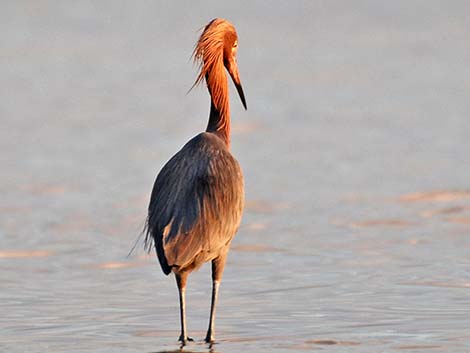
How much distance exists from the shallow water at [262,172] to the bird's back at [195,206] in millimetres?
624

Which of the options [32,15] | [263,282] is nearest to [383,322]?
[263,282]

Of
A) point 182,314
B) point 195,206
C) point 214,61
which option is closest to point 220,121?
point 214,61

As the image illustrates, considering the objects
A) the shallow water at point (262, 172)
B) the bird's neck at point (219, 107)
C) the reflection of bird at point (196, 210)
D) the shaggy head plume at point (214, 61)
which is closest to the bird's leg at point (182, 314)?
the reflection of bird at point (196, 210)

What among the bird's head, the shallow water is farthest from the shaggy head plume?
the shallow water

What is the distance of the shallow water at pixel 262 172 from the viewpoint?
369 inches

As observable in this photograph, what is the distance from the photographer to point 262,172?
15891 mm

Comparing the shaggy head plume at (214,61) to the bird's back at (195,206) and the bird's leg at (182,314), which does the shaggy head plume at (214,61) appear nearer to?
the bird's back at (195,206)

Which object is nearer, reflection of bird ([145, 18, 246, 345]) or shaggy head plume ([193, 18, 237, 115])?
reflection of bird ([145, 18, 246, 345])

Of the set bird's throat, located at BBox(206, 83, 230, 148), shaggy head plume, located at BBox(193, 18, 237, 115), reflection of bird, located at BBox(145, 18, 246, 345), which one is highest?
shaggy head plume, located at BBox(193, 18, 237, 115)

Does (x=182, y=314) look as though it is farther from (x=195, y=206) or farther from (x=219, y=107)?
(x=219, y=107)

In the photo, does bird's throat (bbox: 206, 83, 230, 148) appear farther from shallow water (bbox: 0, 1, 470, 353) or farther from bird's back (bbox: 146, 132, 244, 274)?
shallow water (bbox: 0, 1, 470, 353)

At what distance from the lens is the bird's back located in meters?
8.70

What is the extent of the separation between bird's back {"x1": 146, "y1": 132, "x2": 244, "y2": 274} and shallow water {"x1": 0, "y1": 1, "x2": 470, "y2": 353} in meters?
0.62

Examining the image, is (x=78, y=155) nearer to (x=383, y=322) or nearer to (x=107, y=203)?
(x=107, y=203)
